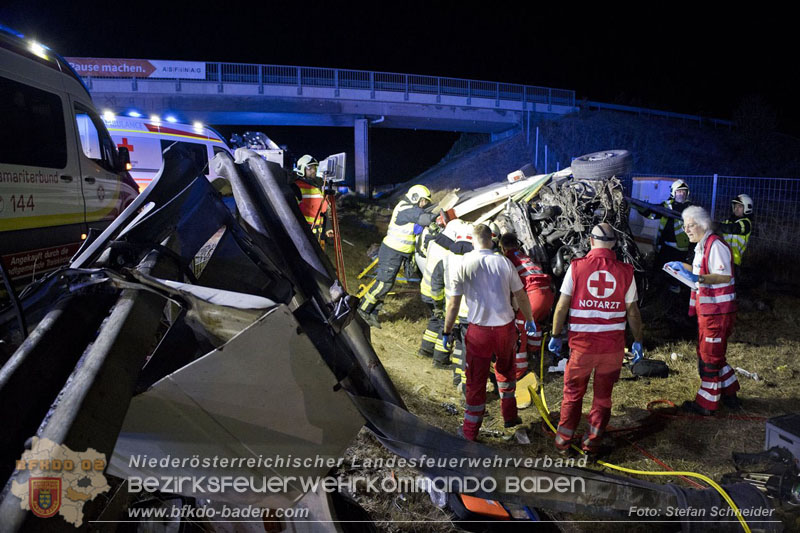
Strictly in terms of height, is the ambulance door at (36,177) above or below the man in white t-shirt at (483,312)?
above

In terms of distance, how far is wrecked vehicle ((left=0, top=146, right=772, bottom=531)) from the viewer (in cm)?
124

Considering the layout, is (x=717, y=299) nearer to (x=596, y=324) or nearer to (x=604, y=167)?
(x=596, y=324)

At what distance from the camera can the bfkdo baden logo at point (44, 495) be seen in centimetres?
104

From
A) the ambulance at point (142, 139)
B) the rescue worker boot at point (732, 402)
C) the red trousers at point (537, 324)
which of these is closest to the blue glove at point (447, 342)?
the red trousers at point (537, 324)

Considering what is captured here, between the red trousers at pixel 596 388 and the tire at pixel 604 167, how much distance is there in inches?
149

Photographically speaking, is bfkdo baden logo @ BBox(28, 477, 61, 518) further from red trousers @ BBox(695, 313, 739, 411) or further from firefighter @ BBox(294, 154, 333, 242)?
firefighter @ BBox(294, 154, 333, 242)

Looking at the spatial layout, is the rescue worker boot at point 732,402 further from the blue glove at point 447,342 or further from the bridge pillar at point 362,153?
the bridge pillar at point 362,153

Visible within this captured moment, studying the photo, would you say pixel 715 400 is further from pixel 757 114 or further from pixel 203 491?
pixel 757 114

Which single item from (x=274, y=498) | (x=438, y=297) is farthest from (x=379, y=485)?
(x=438, y=297)

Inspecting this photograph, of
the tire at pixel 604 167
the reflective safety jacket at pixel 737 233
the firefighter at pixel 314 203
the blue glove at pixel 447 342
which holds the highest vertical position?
the tire at pixel 604 167

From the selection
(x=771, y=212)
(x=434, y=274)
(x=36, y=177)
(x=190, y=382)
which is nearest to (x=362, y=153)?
(x=771, y=212)

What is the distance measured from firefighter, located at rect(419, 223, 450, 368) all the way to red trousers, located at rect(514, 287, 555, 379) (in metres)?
1.07

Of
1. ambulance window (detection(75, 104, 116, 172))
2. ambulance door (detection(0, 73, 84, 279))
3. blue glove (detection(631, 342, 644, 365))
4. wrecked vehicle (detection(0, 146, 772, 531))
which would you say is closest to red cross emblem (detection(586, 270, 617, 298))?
blue glove (detection(631, 342, 644, 365))

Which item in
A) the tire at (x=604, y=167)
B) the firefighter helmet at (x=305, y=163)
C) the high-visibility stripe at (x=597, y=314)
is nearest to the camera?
the high-visibility stripe at (x=597, y=314)
